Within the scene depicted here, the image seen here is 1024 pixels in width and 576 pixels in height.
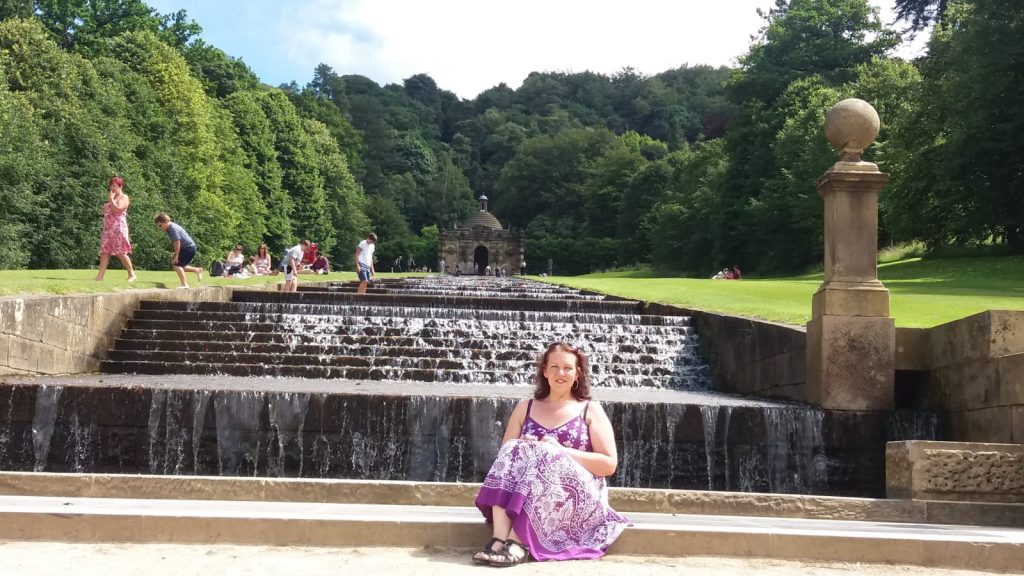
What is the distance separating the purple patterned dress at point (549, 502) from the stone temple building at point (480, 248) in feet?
288

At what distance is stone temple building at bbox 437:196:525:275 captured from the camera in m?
93.2

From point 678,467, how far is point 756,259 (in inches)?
1691

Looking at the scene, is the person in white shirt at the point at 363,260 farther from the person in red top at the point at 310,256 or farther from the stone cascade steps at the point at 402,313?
the person in red top at the point at 310,256

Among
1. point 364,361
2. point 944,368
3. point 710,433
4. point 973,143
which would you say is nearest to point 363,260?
point 364,361

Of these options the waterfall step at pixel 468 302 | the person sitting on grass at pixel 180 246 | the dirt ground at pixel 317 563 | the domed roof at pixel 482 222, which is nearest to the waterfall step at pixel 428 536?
the dirt ground at pixel 317 563

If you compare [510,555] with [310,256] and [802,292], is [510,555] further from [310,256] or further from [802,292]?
[310,256]

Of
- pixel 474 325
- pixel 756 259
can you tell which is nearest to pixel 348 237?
pixel 756 259

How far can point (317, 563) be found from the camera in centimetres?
461

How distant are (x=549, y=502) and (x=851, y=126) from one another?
21.6 ft

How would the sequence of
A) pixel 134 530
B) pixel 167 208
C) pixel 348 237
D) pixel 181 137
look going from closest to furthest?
pixel 134 530, pixel 167 208, pixel 181 137, pixel 348 237

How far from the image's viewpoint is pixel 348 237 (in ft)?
232

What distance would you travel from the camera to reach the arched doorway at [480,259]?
306 ft

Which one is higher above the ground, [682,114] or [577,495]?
[682,114]

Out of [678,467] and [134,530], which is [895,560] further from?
[678,467]
